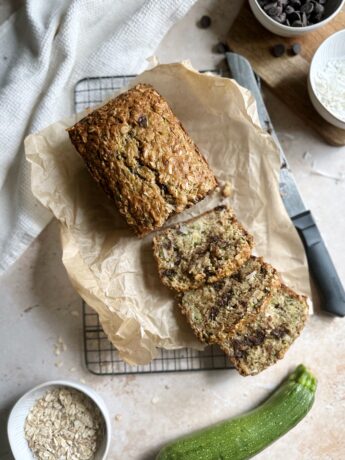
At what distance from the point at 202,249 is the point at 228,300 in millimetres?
327

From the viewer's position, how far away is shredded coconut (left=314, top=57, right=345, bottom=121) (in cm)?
345

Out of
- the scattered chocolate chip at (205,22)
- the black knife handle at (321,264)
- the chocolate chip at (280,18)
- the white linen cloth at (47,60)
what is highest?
the white linen cloth at (47,60)

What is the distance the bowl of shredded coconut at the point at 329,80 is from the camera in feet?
11.3

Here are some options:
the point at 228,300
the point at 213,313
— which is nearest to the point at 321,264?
the point at 228,300

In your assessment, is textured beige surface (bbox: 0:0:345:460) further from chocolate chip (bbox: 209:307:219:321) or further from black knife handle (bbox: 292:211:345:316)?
chocolate chip (bbox: 209:307:219:321)

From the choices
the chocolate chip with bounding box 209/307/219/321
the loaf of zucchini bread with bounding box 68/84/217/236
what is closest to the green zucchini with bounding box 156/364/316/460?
the chocolate chip with bounding box 209/307/219/321

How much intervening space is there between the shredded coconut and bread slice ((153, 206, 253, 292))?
865 millimetres

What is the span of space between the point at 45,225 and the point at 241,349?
140 centimetres

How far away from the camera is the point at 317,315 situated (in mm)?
3637

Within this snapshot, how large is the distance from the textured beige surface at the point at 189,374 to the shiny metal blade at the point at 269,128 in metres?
0.17

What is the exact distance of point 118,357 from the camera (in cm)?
362

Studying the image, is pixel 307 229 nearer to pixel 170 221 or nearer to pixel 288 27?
pixel 170 221

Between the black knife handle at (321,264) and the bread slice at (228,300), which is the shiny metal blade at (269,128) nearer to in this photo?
the black knife handle at (321,264)

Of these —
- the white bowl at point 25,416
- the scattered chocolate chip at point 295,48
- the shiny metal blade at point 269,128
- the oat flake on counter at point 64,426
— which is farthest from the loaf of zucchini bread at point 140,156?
the oat flake on counter at point 64,426
